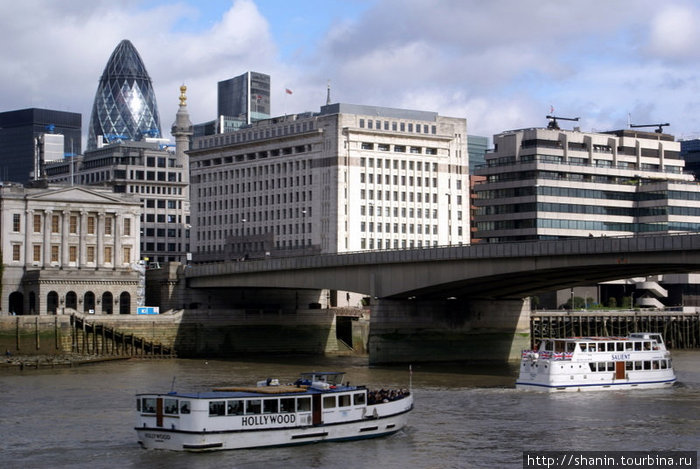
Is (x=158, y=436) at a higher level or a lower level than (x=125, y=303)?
lower

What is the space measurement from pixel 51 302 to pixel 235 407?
80.0m

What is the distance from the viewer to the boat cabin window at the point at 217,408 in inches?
2203

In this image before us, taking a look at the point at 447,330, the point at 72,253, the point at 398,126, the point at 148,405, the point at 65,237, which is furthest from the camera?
the point at 398,126

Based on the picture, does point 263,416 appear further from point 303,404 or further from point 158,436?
point 158,436

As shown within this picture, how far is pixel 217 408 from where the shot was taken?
5634cm

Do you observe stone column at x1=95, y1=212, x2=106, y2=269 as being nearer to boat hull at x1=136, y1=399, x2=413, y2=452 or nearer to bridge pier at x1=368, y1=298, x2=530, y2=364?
bridge pier at x1=368, y1=298, x2=530, y2=364

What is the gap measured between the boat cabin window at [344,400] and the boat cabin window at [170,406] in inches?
319

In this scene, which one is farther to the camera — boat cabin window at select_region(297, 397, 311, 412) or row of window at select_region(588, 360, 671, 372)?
row of window at select_region(588, 360, 671, 372)

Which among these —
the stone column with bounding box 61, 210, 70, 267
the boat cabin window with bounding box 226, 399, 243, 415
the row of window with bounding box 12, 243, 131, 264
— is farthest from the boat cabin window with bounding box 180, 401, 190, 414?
the stone column with bounding box 61, 210, 70, 267

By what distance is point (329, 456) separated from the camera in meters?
56.2

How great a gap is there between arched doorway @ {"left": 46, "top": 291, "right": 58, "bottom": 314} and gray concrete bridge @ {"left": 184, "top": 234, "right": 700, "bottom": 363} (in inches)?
758

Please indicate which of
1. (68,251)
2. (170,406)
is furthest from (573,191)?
(170,406)

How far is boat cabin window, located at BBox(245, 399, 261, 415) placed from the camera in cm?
5708

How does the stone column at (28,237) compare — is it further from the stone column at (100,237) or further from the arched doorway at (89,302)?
the stone column at (100,237)
